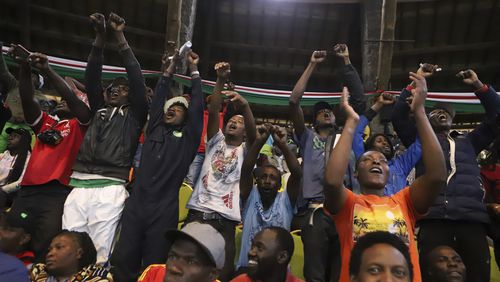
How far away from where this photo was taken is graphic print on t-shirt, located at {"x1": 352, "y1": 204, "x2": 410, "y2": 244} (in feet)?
7.70

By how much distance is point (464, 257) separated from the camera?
10.0 ft

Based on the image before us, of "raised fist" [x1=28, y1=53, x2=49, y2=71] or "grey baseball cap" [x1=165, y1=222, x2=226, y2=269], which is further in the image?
"raised fist" [x1=28, y1=53, x2=49, y2=71]

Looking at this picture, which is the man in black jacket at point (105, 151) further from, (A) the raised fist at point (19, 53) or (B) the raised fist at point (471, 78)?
(B) the raised fist at point (471, 78)

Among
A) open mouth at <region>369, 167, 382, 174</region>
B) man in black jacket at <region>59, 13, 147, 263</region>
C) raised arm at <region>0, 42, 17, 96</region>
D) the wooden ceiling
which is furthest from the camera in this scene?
the wooden ceiling

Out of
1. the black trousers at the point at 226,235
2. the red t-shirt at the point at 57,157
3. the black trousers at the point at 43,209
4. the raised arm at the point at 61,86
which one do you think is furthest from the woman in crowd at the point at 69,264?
the raised arm at the point at 61,86

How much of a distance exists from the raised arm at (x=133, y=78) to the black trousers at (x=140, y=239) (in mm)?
740

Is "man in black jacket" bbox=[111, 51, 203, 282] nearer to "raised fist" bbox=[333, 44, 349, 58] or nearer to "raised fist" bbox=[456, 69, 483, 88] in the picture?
"raised fist" bbox=[333, 44, 349, 58]

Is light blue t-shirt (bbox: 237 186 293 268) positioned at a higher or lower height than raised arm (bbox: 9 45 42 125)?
lower

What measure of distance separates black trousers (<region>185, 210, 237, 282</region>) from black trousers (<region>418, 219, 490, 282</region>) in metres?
1.34

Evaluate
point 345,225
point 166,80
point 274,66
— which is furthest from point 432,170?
point 274,66

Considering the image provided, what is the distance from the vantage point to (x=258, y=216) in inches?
140

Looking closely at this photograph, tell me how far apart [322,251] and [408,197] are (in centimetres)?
80

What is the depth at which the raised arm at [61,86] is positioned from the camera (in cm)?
330

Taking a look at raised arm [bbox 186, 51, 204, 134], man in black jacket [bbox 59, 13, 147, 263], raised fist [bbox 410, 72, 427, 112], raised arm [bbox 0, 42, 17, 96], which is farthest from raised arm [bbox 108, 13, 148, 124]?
raised fist [bbox 410, 72, 427, 112]
